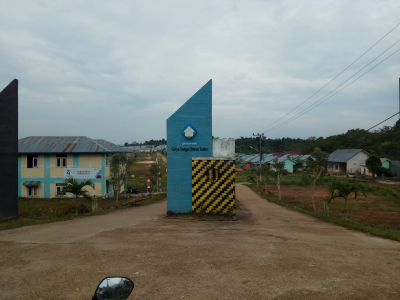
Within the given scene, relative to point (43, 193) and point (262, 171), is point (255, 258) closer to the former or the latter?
point (262, 171)

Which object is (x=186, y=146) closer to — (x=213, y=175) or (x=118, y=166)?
(x=213, y=175)

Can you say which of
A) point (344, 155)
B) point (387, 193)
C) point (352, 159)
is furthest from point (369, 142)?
point (387, 193)

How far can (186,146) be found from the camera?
11984 millimetres

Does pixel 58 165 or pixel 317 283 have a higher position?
pixel 58 165

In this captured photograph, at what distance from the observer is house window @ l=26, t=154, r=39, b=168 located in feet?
87.8

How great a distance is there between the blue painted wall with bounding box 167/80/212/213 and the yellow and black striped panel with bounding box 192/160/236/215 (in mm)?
293

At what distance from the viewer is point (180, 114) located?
11977mm

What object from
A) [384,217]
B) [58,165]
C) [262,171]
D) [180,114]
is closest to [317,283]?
[180,114]

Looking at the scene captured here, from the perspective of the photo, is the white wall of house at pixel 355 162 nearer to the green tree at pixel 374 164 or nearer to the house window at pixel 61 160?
the green tree at pixel 374 164

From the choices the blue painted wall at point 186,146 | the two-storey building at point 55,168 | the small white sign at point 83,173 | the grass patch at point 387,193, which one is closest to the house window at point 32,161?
the two-storey building at point 55,168

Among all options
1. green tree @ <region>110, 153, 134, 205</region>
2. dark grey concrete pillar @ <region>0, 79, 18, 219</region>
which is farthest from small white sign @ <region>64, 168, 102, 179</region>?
dark grey concrete pillar @ <region>0, 79, 18, 219</region>

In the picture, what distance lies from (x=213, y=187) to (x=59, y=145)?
2110cm

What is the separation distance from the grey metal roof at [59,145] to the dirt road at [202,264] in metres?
19.4

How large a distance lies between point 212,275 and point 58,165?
25.8 metres
